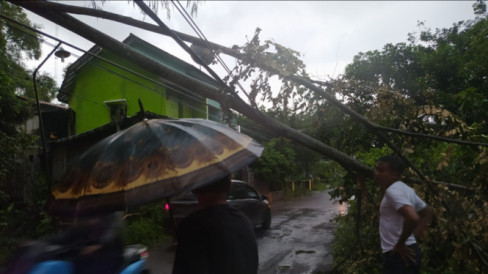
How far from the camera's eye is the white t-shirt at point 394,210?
2992 millimetres

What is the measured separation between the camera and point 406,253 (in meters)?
2.98

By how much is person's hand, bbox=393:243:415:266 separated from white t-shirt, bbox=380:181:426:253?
7 cm

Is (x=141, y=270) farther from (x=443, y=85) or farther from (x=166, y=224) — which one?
(x=443, y=85)

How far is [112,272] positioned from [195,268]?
57.1 inches

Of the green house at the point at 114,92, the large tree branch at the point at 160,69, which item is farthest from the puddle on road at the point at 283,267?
the green house at the point at 114,92

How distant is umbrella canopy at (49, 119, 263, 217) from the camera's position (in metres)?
1.68

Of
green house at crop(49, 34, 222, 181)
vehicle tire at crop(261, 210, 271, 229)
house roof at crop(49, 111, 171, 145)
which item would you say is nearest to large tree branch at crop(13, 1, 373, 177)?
vehicle tire at crop(261, 210, 271, 229)

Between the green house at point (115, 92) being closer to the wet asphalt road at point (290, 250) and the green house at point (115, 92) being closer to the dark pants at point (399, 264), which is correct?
the wet asphalt road at point (290, 250)

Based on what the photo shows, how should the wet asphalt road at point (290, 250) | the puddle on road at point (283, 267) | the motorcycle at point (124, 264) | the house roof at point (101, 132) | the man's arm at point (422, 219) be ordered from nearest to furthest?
the motorcycle at point (124, 264) → the man's arm at point (422, 219) → the puddle on road at point (283, 267) → the wet asphalt road at point (290, 250) → the house roof at point (101, 132)

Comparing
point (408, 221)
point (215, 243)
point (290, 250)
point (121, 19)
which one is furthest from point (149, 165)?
point (290, 250)

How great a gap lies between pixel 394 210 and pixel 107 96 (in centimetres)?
1677

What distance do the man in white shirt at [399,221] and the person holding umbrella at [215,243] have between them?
5.43 feet

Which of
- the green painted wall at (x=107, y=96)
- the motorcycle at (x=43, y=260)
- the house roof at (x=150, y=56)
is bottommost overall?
the motorcycle at (x=43, y=260)

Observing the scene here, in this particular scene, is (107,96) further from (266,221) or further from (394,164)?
(394,164)
